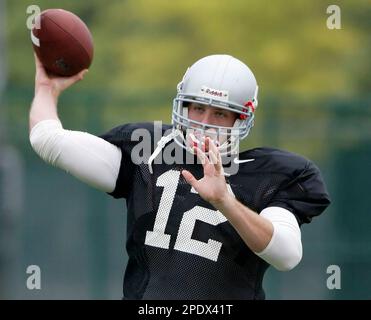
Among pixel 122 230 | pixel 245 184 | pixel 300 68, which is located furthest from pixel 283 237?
pixel 300 68

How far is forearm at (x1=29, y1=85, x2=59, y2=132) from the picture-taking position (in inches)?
171

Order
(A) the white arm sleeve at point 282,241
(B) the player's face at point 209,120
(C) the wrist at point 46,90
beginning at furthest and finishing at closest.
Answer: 1. (C) the wrist at point 46,90
2. (B) the player's face at point 209,120
3. (A) the white arm sleeve at point 282,241

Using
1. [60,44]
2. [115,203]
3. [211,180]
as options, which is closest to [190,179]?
[211,180]

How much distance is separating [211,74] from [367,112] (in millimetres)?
4121

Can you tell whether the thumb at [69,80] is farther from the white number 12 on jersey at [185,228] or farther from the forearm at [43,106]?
the white number 12 on jersey at [185,228]

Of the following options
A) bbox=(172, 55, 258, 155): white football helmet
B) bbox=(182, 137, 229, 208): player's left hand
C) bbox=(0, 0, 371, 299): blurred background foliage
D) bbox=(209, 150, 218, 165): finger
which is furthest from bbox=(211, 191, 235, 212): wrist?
bbox=(0, 0, 371, 299): blurred background foliage

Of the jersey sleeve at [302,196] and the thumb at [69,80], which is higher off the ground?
the thumb at [69,80]

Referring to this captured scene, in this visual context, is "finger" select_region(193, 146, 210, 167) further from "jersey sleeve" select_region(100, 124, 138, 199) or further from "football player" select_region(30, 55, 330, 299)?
"jersey sleeve" select_region(100, 124, 138, 199)

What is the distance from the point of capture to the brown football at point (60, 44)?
4473 mm

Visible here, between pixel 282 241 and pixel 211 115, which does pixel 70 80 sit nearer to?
pixel 211 115

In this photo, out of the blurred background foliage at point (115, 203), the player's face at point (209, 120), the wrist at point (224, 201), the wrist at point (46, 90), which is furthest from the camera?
the blurred background foliage at point (115, 203)

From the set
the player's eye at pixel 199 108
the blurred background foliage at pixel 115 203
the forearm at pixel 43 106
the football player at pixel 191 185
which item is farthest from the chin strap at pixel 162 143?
the blurred background foliage at pixel 115 203

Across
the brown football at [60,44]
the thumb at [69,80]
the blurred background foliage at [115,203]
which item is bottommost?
the blurred background foliage at [115,203]

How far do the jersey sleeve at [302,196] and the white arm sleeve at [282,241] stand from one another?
2.0 inches
